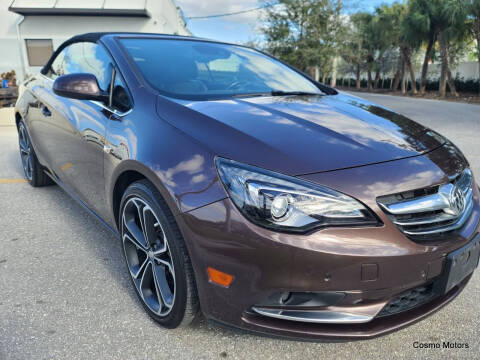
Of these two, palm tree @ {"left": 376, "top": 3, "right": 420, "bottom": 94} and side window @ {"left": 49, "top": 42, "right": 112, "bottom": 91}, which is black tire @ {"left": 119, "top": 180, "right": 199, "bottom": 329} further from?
palm tree @ {"left": 376, "top": 3, "right": 420, "bottom": 94}

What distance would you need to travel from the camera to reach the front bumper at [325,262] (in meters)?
1.42

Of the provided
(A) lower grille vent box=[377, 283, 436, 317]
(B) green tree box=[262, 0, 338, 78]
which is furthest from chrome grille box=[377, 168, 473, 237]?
(B) green tree box=[262, 0, 338, 78]

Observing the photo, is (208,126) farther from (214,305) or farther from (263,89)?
(263,89)

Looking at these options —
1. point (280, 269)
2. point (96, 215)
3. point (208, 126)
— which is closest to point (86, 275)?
point (96, 215)

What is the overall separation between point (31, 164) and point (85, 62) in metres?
1.72

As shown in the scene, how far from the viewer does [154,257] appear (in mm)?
1904

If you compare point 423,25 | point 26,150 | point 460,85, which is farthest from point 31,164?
point 460,85

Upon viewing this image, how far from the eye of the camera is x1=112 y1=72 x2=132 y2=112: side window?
7.01 feet

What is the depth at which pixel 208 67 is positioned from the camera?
8.89 feet

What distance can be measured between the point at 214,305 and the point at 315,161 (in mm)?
717

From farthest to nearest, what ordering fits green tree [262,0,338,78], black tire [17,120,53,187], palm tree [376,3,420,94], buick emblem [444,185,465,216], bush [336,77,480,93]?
palm tree [376,3,420,94], bush [336,77,480,93], green tree [262,0,338,78], black tire [17,120,53,187], buick emblem [444,185,465,216]

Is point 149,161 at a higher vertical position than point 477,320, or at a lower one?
higher

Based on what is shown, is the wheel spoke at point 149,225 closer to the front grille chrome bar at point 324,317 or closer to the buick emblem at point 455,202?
the front grille chrome bar at point 324,317

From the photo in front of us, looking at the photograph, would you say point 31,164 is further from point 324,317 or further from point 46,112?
point 324,317
